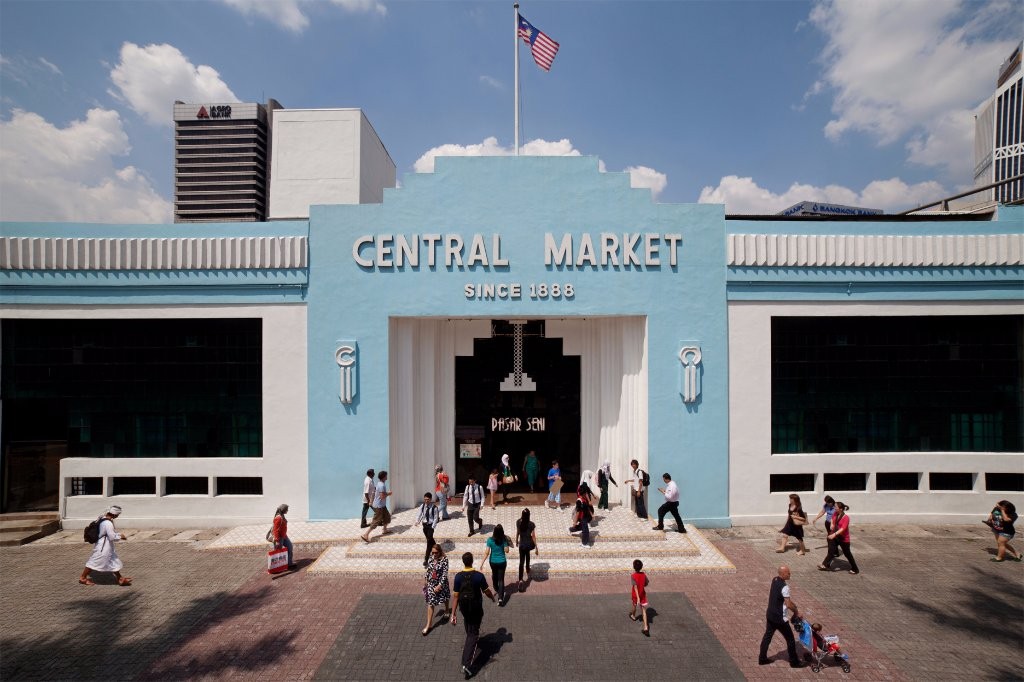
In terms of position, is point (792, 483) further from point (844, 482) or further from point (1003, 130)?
point (1003, 130)

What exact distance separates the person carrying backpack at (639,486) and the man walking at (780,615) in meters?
5.52

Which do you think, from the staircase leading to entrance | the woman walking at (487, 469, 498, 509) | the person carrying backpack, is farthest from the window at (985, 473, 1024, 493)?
the staircase leading to entrance

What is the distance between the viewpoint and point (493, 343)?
A: 15.8 metres

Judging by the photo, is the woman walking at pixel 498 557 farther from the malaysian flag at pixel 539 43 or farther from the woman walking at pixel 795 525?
the malaysian flag at pixel 539 43

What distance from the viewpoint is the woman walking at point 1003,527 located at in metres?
11.5

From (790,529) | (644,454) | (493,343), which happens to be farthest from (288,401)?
(790,529)

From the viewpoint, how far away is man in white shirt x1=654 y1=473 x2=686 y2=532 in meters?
12.5

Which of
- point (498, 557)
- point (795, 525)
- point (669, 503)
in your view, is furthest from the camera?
point (669, 503)

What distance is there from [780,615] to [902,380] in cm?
1064

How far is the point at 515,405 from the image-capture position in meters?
15.8

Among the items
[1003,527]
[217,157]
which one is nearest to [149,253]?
[1003,527]

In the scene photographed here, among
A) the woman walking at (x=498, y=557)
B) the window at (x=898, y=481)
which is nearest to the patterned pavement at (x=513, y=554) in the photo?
the woman walking at (x=498, y=557)

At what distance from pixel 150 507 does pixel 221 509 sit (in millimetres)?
2069

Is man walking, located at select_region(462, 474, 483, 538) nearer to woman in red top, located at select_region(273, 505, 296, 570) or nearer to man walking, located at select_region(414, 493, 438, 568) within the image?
man walking, located at select_region(414, 493, 438, 568)
